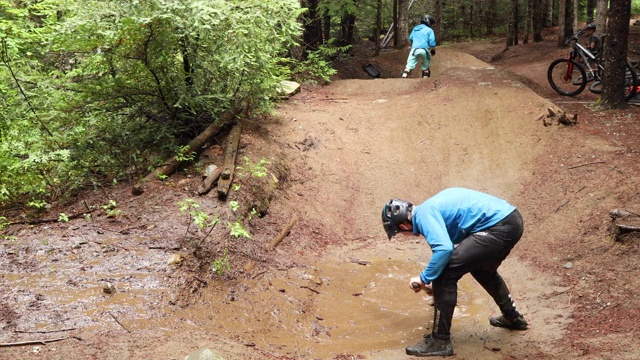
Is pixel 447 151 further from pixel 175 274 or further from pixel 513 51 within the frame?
pixel 513 51

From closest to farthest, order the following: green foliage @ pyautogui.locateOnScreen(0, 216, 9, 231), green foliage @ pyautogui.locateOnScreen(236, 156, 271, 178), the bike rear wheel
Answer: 1. green foliage @ pyautogui.locateOnScreen(0, 216, 9, 231)
2. green foliage @ pyautogui.locateOnScreen(236, 156, 271, 178)
3. the bike rear wheel

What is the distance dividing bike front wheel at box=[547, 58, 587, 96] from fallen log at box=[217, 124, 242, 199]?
8.56m

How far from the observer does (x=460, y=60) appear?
17844mm

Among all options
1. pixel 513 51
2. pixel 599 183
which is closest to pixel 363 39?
pixel 513 51

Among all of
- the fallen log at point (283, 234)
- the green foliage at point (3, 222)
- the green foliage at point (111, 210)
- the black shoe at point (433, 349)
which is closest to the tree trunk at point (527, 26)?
the fallen log at point (283, 234)

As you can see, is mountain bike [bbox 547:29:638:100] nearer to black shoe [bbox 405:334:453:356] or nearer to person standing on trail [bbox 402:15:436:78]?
person standing on trail [bbox 402:15:436:78]

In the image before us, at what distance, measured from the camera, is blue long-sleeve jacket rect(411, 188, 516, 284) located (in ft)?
14.8

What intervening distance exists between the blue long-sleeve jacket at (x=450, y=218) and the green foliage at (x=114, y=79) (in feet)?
13.5

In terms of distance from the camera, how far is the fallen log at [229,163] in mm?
7128

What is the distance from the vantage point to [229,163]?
25.4 ft

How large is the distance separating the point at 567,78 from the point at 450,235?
33.1ft

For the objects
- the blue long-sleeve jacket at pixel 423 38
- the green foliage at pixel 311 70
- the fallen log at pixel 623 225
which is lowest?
the fallen log at pixel 623 225

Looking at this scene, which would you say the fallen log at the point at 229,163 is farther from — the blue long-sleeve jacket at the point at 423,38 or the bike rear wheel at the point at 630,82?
the bike rear wheel at the point at 630,82

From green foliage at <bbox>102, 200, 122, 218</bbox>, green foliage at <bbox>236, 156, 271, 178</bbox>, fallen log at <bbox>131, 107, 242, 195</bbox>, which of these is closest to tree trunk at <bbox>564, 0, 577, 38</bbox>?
fallen log at <bbox>131, 107, 242, 195</bbox>
